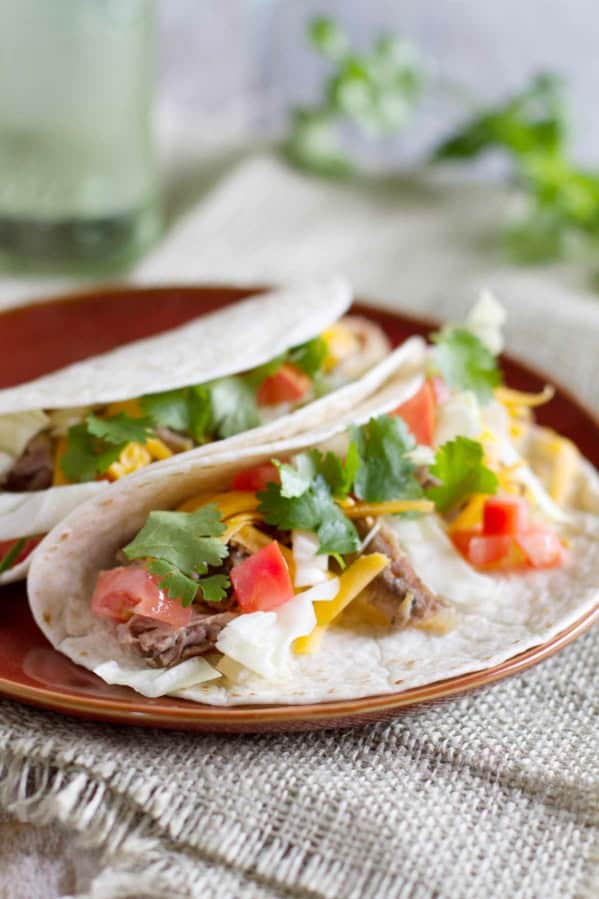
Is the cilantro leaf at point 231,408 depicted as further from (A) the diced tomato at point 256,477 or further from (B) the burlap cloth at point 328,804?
(B) the burlap cloth at point 328,804

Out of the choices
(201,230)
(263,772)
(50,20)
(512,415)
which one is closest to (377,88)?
(201,230)

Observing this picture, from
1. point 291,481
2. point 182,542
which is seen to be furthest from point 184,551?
point 291,481

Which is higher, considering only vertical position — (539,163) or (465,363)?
(465,363)

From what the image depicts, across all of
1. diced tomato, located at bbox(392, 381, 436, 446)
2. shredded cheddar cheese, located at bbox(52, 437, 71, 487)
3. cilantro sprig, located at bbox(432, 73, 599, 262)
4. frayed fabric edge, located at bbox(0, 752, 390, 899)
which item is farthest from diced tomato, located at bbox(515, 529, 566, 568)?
cilantro sprig, located at bbox(432, 73, 599, 262)

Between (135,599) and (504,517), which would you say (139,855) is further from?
(504,517)

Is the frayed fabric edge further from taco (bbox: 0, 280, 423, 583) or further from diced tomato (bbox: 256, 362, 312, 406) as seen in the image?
diced tomato (bbox: 256, 362, 312, 406)
